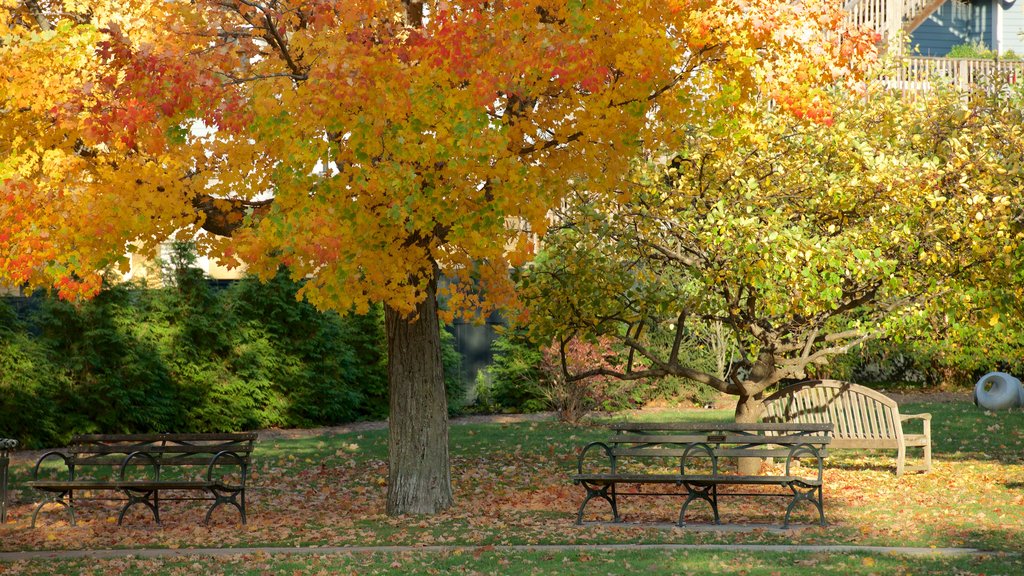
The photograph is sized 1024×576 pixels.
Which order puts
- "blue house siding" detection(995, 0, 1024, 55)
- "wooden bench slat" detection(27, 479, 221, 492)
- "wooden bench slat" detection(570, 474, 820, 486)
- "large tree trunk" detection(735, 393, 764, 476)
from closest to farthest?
"wooden bench slat" detection(570, 474, 820, 486) < "wooden bench slat" detection(27, 479, 221, 492) < "large tree trunk" detection(735, 393, 764, 476) < "blue house siding" detection(995, 0, 1024, 55)

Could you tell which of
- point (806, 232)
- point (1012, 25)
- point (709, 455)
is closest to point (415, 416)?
point (709, 455)

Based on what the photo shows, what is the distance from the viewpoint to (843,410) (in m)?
12.6

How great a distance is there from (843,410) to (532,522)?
476cm

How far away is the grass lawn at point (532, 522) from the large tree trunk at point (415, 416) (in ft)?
1.02

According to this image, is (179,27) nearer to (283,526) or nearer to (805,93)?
(283,526)

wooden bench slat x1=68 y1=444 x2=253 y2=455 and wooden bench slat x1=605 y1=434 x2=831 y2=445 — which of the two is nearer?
wooden bench slat x1=605 y1=434 x2=831 y2=445

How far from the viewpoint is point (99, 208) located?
8.50 m

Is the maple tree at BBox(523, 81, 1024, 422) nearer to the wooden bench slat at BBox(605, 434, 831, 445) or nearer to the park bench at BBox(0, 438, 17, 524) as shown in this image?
the wooden bench slat at BBox(605, 434, 831, 445)

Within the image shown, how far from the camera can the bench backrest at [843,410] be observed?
39.8 ft

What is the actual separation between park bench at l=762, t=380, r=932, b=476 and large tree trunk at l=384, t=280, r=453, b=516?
4.43 metres

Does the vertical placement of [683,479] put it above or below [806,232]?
below

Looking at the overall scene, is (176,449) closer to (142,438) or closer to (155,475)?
(155,475)

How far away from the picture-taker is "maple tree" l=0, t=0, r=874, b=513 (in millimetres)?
8031

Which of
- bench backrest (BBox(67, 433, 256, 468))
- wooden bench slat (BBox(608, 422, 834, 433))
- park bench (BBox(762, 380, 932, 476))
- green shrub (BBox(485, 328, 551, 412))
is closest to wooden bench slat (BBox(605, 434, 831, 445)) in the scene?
wooden bench slat (BBox(608, 422, 834, 433))
